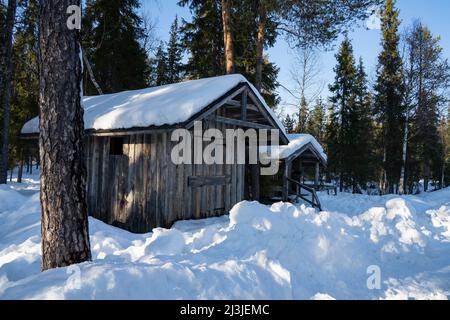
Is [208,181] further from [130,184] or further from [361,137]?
[361,137]

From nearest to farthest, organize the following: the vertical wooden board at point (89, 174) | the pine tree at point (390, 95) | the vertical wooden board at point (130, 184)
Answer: the vertical wooden board at point (130, 184)
the vertical wooden board at point (89, 174)
the pine tree at point (390, 95)

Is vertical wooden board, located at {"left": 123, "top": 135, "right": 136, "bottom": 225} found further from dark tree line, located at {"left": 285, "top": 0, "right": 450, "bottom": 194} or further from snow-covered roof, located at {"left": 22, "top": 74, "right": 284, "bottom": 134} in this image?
dark tree line, located at {"left": 285, "top": 0, "right": 450, "bottom": 194}

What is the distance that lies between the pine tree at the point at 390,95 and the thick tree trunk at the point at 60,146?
26.8 meters

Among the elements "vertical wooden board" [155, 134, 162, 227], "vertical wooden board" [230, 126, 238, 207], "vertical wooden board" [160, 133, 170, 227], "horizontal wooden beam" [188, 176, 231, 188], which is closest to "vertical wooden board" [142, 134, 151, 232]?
"vertical wooden board" [155, 134, 162, 227]

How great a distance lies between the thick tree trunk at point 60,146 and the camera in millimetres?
3865

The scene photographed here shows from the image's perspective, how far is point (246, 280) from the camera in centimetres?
350

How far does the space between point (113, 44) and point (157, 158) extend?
534 inches

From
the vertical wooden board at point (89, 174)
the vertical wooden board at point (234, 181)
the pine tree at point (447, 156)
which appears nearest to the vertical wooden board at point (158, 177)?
the vertical wooden board at point (89, 174)

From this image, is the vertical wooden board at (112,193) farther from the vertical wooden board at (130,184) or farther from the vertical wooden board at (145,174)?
the vertical wooden board at (145,174)

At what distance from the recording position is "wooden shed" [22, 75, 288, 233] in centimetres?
811

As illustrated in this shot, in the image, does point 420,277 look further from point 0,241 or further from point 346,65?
point 346,65

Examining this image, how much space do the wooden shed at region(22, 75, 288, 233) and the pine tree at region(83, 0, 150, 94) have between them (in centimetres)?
927

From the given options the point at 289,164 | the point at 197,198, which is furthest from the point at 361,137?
the point at 197,198

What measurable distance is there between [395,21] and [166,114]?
27178 mm
